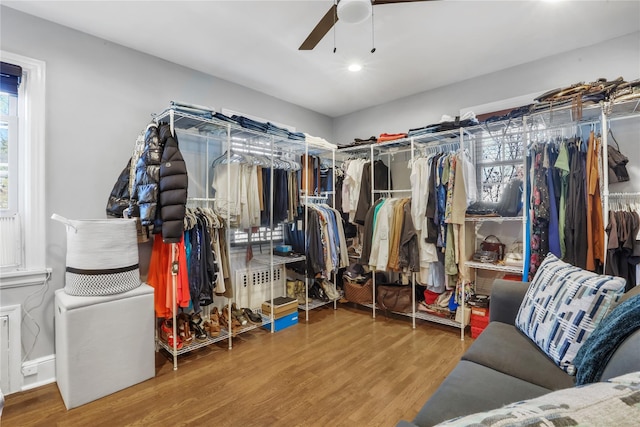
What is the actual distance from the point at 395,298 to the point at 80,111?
11.2 feet

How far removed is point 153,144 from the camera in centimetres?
229

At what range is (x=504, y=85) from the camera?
3.18 m

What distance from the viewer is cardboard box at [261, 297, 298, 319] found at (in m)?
3.14

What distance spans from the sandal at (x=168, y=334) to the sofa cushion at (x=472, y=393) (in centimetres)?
207

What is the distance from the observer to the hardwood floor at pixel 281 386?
181 centimetres

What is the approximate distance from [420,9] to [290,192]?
78.4 inches

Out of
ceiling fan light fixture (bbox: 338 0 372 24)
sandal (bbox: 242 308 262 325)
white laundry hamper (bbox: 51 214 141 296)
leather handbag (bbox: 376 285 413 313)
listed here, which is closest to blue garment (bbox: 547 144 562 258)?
leather handbag (bbox: 376 285 413 313)

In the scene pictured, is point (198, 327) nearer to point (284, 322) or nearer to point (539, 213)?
point (284, 322)

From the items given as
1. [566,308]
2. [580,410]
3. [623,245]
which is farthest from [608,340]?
[623,245]

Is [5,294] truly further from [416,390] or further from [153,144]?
[416,390]

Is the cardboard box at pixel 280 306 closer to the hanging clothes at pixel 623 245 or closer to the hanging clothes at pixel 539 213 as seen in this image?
the hanging clothes at pixel 539 213

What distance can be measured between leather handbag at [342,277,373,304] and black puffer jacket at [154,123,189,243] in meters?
2.20

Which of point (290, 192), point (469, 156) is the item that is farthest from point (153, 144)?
point (469, 156)

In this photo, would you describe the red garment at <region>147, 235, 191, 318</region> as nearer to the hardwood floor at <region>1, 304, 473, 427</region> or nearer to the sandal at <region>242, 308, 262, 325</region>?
the hardwood floor at <region>1, 304, 473, 427</region>
